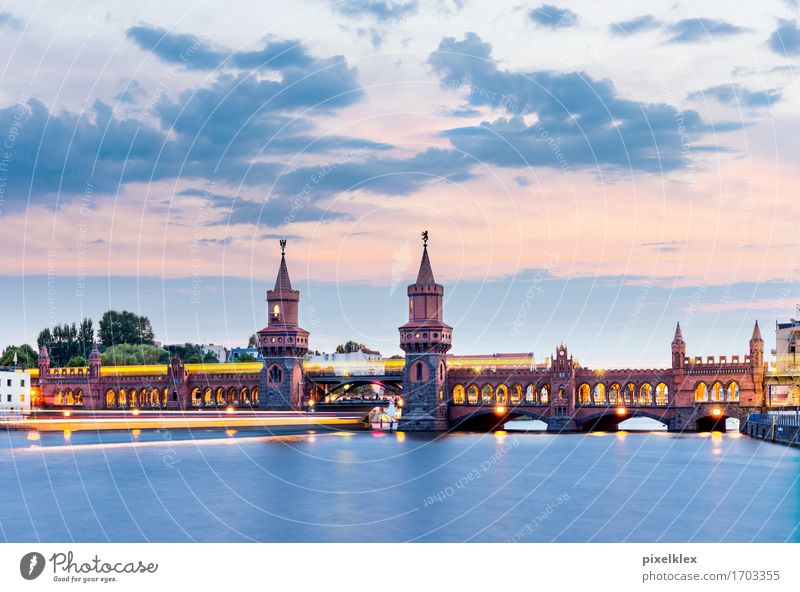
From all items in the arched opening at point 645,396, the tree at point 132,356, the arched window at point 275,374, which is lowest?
the arched opening at point 645,396

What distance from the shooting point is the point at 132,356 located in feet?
577

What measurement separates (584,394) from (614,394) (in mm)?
3554

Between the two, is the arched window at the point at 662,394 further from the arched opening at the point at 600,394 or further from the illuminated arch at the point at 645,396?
the arched opening at the point at 600,394

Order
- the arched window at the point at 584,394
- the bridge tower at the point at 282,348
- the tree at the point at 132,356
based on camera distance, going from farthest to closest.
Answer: the tree at the point at 132,356, the bridge tower at the point at 282,348, the arched window at the point at 584,394

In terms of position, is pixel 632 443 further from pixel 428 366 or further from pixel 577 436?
pixel 428 366

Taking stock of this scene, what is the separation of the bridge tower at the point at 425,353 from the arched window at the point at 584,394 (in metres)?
16.0

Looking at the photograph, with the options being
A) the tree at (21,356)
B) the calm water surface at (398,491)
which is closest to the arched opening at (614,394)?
the calm water surface at (398,491)

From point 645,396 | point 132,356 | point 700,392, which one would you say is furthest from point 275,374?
point 132,356

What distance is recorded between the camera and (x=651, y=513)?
190 ft

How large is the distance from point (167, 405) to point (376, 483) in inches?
3058

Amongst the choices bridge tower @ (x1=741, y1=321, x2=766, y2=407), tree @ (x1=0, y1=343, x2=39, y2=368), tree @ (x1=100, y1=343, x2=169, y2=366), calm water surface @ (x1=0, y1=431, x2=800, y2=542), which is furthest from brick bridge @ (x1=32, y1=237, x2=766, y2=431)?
tree @ (x1=0, y1=343, x2=39, y2=368)

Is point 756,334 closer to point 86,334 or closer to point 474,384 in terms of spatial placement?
point 474,384

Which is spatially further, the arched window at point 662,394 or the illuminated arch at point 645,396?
the illuminated arch at point 645,396

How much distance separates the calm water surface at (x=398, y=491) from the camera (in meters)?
52.6
